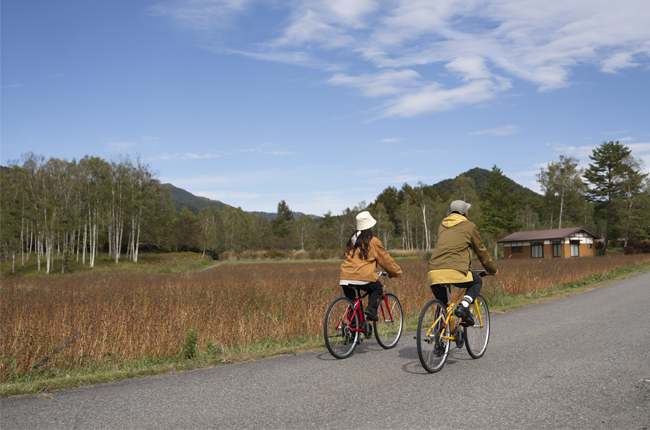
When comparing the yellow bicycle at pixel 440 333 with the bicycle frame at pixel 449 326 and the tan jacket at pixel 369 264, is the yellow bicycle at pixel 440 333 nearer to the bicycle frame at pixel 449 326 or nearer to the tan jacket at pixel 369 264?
the bicycle frame at pixel 449 326

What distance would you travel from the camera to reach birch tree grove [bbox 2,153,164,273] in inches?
1796

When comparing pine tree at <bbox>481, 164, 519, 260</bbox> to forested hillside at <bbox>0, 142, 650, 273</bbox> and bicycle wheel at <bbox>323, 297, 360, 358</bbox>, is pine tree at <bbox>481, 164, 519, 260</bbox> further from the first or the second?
bicycle wheel at <bbox>323, 297, 360, 358</bbox>

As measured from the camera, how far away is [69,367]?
6555 mm

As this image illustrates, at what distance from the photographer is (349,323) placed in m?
6.49

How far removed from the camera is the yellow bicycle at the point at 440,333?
208 inches

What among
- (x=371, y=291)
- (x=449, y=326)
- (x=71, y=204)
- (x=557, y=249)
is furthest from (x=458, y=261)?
(x=557, y=249)

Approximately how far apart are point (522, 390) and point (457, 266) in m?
1.56

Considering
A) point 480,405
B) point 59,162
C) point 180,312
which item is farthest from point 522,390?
point 59,162

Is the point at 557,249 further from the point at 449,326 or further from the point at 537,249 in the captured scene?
the point at 449,326

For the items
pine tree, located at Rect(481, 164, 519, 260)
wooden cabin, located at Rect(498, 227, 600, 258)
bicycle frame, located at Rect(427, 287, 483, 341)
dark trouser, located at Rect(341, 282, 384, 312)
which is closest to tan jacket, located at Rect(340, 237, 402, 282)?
dark trouser, located at Rect(341, 282, 384, 312)

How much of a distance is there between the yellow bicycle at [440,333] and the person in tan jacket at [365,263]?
1098 millimetres

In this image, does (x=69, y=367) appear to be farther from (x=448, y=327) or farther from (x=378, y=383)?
(x=448, y=327)

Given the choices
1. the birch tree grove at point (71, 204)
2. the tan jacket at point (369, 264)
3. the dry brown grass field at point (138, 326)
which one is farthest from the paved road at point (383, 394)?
the birch tree grove at point (71, 204)

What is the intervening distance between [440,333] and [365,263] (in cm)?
151
